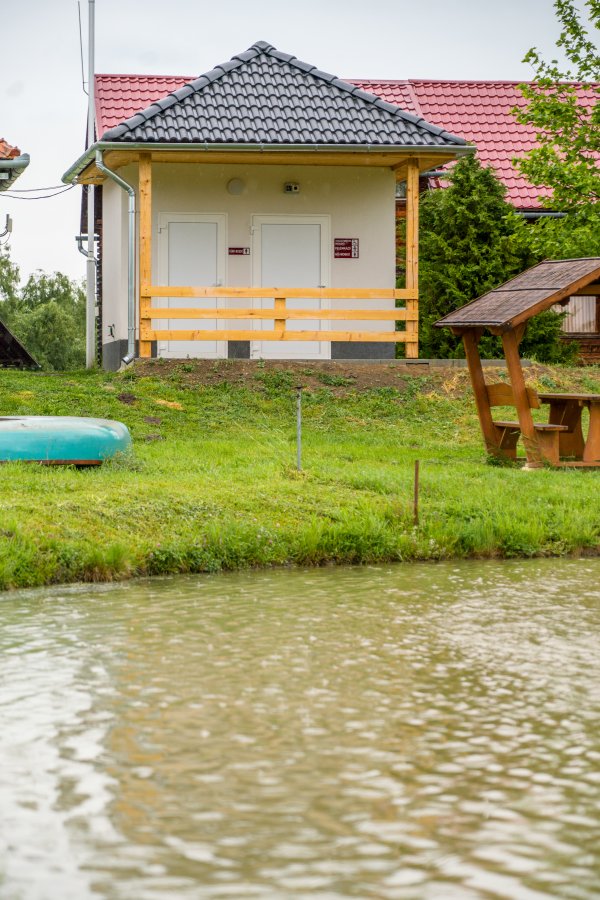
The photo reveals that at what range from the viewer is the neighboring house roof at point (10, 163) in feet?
56.2

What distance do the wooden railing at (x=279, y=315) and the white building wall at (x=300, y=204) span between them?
1567mm

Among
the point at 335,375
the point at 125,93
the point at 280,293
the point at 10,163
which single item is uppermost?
the point at 125,93

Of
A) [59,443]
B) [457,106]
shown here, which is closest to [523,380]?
[59,443]

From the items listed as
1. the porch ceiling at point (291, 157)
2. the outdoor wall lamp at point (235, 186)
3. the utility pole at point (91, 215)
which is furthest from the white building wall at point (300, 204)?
the utility pole at point (91, 215)

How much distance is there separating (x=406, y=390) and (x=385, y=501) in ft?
26.8

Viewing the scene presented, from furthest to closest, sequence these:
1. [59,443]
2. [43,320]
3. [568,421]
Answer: [43,320] → [568,421] → [59,443]

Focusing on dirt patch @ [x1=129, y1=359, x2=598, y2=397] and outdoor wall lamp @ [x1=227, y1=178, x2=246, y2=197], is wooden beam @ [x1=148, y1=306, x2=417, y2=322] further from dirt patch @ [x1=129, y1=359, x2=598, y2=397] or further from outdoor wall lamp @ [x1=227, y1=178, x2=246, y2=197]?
outdoor wall lamp @ [x1=227, y1=178, x2=246, y2=197]

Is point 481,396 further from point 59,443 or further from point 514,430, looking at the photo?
point 59,443

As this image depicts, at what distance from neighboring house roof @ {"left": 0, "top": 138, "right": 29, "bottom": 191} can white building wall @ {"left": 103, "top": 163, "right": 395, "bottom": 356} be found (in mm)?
4460

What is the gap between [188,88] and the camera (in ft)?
70.9

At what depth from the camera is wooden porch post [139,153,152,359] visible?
→ 19.9 m

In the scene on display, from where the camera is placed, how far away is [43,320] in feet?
129

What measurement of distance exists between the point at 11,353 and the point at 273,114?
9002 millimetres

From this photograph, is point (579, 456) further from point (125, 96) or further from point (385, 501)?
point (125, 96)
